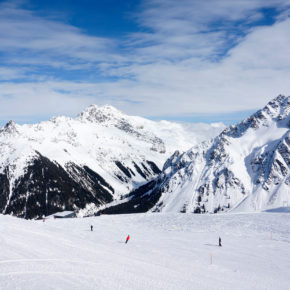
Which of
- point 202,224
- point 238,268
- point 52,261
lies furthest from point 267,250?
point 52,261

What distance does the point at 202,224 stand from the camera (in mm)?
66375

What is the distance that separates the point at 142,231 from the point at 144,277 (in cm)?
3580

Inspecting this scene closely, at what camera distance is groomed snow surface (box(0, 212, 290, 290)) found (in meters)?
24.4

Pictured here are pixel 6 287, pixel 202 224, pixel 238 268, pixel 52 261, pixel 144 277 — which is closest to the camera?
pixel 6 287

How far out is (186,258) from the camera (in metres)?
39.1

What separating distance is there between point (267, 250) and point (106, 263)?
26.5 metres

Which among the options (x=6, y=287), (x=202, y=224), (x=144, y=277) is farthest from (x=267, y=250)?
(x=6, y=287)

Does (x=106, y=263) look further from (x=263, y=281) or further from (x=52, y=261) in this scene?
(x=263, y=281)

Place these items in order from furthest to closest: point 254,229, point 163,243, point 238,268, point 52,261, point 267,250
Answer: point 254,229 → point 163,243 → point 267,250 → point 238,268 → point 52,261

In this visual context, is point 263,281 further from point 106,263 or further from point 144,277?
point 106,263

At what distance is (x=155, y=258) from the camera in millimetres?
37375

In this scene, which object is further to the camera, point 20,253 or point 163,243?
point 163,243

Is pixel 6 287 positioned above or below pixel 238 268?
above

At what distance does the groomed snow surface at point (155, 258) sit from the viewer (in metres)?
24.4
